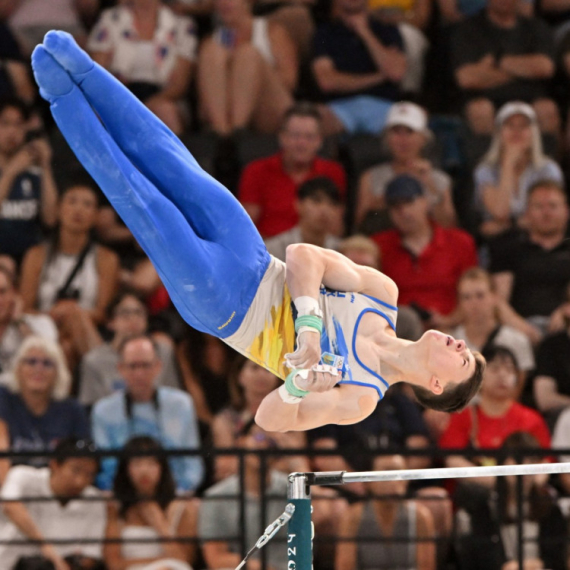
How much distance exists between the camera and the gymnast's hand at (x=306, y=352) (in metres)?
3.64

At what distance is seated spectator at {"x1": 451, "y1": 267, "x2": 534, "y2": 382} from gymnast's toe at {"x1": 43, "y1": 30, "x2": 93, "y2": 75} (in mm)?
3374

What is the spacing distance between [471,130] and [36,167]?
10.1 ft

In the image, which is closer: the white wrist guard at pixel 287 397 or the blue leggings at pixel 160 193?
the white wrist guard at pixel 287 397

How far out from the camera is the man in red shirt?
23.2ft

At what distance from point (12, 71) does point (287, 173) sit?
85.5 inches

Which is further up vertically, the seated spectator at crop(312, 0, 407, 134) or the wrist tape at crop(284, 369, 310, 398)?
the seated spectator at crop(312, 0, 407, 134)

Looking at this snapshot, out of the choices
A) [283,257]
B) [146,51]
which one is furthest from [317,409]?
[146,51]

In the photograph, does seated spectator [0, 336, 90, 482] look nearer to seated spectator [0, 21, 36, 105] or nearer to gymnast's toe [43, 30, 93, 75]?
seated spectator [0, 21, 36, 105]

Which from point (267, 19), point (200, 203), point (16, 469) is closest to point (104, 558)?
point (16, 469)

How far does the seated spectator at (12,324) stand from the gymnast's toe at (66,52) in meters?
2.83

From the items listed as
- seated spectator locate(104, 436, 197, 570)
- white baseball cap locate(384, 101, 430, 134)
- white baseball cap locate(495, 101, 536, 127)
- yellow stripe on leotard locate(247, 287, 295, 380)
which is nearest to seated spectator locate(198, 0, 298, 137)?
white baseball cap locate(384, 101, 430, 134)

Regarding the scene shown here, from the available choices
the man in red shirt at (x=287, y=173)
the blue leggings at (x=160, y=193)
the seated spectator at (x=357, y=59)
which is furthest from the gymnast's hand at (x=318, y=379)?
the seated spectator at (x=357, y=59)

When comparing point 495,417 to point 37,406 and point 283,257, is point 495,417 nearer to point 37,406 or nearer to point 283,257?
point 283,257

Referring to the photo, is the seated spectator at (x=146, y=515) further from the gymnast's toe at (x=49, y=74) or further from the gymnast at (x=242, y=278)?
the gymnast's toe at (x=49, y=74)
